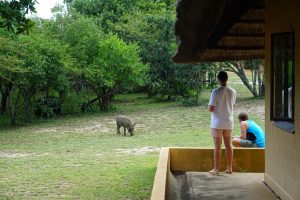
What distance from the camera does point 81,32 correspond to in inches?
1002

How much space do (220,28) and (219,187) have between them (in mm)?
2197

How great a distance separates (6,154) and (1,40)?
6.64 meters

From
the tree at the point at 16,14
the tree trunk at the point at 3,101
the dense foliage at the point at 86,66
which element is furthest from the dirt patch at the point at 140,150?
the tree trunk at the point at 3,101

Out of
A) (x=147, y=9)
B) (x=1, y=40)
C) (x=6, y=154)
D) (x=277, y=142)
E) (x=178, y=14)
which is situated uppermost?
(x=147, y=9)

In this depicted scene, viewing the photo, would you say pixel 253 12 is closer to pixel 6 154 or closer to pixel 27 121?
pixel 6 154

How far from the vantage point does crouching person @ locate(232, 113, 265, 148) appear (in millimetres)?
8258

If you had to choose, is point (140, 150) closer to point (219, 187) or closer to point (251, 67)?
point (219, 187)

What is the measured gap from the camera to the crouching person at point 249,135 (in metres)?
8.26

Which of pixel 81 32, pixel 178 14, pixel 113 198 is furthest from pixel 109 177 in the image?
pixel 81 32

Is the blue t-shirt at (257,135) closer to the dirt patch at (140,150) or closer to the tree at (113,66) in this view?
the dirt patch at (140,150)

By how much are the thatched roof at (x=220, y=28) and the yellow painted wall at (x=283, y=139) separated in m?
0.34

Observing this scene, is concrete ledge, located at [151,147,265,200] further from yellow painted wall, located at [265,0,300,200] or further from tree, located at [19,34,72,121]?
tree, located at [19,34,72,121]

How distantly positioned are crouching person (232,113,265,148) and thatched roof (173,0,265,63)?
1.18 meters

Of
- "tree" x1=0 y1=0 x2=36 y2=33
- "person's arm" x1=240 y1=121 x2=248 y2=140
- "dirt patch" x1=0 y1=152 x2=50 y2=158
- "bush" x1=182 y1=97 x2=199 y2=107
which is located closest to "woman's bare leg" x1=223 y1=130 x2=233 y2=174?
"person's arm" x1=240 y1=121 x2=248 y2=140
